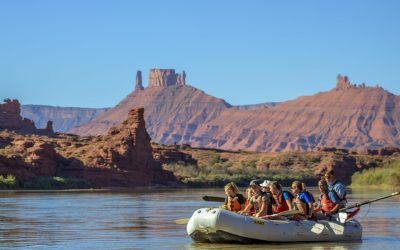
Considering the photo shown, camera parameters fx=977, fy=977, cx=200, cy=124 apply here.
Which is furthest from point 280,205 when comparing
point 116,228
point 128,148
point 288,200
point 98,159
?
point 128,148

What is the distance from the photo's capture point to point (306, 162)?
124812mm

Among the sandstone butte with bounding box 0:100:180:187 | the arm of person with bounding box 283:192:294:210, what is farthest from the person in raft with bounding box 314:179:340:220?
the sandstone butte with bounding box 0:100:180:187

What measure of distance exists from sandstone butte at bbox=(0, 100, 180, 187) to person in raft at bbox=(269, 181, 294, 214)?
53155mm

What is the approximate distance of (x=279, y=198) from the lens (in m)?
24.1

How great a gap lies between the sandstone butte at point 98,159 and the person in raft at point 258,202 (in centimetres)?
5347

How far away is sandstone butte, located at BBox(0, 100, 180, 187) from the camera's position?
78.2 metres

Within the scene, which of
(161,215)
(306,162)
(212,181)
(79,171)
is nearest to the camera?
(161,215)

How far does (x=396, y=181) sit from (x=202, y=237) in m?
48.3

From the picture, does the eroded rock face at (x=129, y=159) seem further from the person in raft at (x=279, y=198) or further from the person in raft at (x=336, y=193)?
the person in raft at (x=279, y=198)

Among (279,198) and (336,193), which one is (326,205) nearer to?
(336,193)

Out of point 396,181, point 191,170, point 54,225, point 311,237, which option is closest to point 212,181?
point 191,170

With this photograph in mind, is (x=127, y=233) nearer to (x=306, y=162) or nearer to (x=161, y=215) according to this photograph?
(x=161, y=215)

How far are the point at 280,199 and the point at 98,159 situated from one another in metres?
62.4

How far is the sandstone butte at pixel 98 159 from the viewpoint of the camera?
78188 mm
